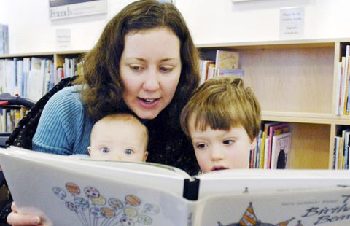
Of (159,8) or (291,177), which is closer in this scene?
(291,177)

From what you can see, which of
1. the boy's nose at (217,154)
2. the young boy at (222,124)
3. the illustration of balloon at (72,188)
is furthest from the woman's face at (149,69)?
the illustration of balloon at (72,188)

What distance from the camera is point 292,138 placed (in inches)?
78.9

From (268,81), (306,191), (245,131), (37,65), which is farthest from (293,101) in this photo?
(37,65)

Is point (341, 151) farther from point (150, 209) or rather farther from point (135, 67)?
point (150, 209)

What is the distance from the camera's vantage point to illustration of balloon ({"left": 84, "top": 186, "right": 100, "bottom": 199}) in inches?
25.0

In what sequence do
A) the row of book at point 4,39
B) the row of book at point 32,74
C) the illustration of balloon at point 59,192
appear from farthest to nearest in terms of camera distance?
the row of book at point 4,39, the row of book at point 32,74, the illustration of balloon at point 59,192

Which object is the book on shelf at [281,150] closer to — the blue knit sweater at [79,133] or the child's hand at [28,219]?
the blue knit sweater at [79,133]

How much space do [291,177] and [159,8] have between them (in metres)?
0.69

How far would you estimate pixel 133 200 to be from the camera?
2.01 ft

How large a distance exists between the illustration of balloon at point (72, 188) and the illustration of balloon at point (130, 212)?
0.09 metres

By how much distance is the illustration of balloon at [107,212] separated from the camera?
25.4 inches

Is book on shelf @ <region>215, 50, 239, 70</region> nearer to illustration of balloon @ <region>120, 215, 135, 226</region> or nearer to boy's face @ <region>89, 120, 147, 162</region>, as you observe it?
boy's face @ <region>89, 120, 147, 162</region>

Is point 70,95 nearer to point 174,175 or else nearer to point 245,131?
point 245,131

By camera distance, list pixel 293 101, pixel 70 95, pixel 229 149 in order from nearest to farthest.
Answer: pixel 229 149
pixel 70 95
pixel 293 101
